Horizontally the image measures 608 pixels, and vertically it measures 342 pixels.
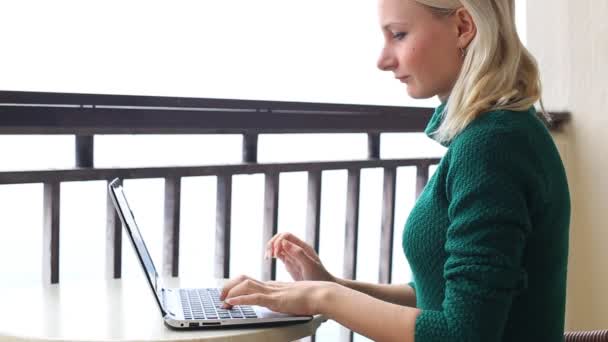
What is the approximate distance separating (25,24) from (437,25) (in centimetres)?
124

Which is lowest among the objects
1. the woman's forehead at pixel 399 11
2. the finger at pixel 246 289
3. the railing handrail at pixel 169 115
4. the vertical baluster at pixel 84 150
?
the finger at pixel 246 289

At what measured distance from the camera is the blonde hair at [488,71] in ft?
3.77

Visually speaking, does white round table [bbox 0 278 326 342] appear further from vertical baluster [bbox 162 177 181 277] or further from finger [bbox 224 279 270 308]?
vertical baluster [bbox 162 177 181 277]

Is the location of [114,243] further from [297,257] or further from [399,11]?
[399,11]

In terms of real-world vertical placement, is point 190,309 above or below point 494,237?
below

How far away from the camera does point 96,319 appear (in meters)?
1.24

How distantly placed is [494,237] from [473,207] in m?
0.05

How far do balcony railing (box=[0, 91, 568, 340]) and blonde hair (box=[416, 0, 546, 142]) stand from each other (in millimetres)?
633

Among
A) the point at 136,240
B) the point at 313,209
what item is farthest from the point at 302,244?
the point at 313,209

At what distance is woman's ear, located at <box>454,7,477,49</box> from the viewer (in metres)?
1.19

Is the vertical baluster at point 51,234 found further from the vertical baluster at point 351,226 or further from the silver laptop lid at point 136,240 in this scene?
the vertical baluster at point 351,226

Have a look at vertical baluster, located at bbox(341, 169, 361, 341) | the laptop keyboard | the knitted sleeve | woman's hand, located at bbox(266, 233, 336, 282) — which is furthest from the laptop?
vertical baluster, located at bbox(341, 169, 361, 341)

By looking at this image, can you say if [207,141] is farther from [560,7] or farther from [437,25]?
[560,7]

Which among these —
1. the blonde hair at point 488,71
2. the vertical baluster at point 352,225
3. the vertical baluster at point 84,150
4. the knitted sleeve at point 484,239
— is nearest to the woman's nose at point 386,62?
the blonde hair at point 488,71
